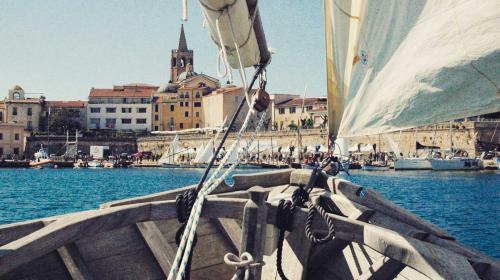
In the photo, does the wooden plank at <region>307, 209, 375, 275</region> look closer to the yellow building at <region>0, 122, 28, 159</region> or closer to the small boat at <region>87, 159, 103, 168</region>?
the small boat at <region>87, 159, 103, 168</region>

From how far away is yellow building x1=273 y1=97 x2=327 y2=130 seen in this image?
313ft

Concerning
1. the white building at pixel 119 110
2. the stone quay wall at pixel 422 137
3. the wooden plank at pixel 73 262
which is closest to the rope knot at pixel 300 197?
the wooden plank at pixel 73 262

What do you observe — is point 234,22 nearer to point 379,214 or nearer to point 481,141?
point 379,214

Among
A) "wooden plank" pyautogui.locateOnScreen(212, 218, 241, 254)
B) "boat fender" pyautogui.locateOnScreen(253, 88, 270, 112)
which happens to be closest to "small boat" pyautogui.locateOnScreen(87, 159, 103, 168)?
"wooden plank" pyautogui.locateOnScreen(212, 218, 241, 254)

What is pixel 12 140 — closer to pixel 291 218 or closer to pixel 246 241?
pixel 246 241

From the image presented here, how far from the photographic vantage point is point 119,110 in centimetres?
11106

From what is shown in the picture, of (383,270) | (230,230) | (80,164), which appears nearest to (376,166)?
(80,164)

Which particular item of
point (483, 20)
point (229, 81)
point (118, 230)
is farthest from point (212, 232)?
point (483, 20)

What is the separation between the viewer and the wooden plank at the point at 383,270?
4.89m

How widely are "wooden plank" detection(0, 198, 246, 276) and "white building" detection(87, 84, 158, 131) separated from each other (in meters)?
107

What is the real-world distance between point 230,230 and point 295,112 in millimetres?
94520

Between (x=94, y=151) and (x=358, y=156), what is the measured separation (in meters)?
43.3

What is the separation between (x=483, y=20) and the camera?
469 cm

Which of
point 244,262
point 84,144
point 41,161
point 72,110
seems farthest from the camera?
point 72,110
